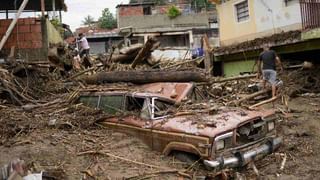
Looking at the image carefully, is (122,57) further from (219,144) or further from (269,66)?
(219,144)

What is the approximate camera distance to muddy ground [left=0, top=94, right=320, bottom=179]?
738 centimetres

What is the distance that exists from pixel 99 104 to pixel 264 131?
3.39m

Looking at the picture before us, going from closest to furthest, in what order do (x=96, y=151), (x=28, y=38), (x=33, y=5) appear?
(x=96, y=151) < (x=28, y=38) < (x=33, y=5)

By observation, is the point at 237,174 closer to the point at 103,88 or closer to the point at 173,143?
the point at 173,143

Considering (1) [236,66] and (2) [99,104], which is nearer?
(2) [99,104]

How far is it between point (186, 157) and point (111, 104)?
232cm

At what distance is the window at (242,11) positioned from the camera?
815 inches

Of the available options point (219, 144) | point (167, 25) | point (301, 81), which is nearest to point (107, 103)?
point (219, 144)

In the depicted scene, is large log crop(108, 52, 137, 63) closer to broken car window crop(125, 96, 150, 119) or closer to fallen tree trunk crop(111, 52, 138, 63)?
fallen tree trunk crop(111, 52, 138, 63)

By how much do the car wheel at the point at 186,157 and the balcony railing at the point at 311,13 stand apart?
8203mm

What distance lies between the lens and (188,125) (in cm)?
771

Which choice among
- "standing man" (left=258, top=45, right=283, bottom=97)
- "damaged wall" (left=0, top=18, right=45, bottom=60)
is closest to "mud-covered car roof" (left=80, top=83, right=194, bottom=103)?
"standing man" (left=258, top=45, right=283, bottom=97)

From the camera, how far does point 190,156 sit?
761 centimetres

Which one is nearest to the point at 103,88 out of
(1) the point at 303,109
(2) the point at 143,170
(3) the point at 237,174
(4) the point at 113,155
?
(4) the point at 113,155
